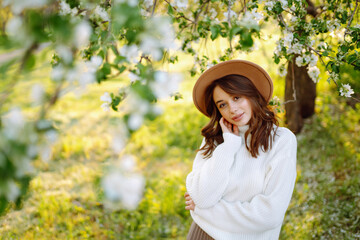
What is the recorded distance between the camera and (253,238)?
1.79m

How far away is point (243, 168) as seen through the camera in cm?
188

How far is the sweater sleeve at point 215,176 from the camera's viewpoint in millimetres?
1825

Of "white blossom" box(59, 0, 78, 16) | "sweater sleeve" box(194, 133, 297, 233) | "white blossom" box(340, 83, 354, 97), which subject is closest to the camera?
"white blossom" box(59, 0, 78, 16)

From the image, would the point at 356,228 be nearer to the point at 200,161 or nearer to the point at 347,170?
the point at 347,170

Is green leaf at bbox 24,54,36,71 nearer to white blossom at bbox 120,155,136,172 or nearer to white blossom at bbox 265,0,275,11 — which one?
white blossom at bbox 120,155,136,172

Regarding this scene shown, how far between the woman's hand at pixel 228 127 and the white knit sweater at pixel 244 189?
0.07 metres

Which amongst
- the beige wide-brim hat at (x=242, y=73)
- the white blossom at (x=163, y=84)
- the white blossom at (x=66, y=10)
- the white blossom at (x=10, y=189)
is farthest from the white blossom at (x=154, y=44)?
the beige wide-brim hat at (x=242, y=73)

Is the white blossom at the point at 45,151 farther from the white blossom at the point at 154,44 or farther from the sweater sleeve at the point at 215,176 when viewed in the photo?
the sweater sleeve at the point at 215,176

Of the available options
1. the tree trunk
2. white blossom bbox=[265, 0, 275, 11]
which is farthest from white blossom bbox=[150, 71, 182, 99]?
the tree trunk

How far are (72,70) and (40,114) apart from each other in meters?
0.15

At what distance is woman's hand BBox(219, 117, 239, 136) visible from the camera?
2009 millimetres

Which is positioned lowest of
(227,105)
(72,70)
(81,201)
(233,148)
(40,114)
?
(81,201)

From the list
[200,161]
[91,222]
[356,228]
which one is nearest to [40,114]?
[200,161]

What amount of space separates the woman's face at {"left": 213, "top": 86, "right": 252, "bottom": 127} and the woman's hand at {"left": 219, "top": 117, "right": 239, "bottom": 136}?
2.8 inches
